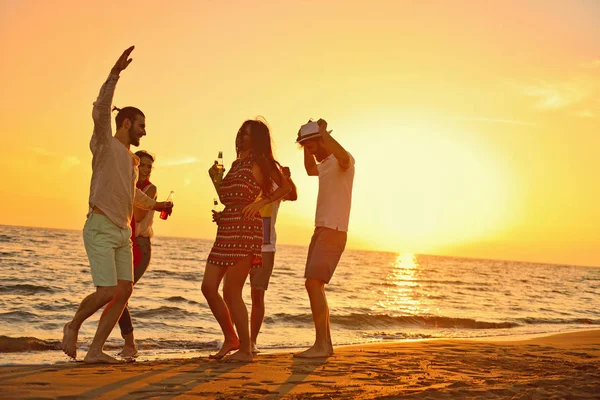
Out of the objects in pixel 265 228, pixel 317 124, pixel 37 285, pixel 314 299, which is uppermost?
pixel 317 124

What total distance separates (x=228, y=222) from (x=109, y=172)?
1104 millimetres

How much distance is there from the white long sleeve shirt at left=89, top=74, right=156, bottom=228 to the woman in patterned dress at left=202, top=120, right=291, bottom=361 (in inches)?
33.0

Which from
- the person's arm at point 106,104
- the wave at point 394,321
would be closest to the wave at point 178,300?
the wave at point 394,321

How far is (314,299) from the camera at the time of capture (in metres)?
6.11

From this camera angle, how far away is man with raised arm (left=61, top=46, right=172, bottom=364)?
5273 mm

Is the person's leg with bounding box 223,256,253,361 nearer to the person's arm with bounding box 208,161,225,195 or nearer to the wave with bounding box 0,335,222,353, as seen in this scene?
the person's arm with bounding box 208,161,225,195

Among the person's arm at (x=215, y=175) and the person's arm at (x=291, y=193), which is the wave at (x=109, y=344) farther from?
the person's arm at (x=291, y=193)

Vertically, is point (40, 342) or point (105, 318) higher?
point (105, 318)

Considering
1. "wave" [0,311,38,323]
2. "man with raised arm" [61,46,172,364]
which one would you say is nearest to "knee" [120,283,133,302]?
"man with raised arm" [61,46,172,364]

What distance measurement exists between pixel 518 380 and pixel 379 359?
1568mm

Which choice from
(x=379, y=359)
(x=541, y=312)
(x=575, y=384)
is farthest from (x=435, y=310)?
(x=575, y=384)

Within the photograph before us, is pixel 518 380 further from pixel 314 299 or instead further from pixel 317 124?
pixel 317 124

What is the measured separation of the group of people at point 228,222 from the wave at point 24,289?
8750 mm

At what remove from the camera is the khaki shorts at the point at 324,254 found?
6.11 metres
